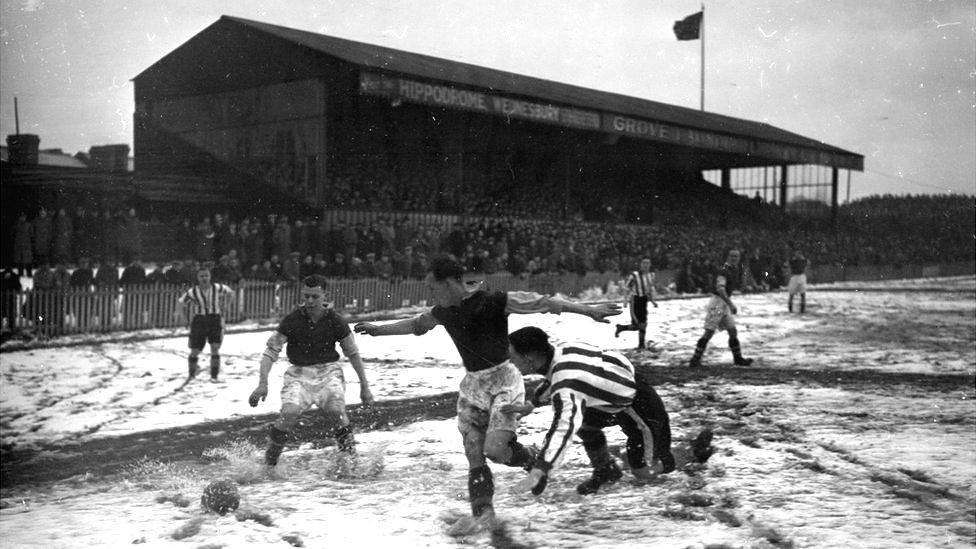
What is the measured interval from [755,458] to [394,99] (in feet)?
57.4

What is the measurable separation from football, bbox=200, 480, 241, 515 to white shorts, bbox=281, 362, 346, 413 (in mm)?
1241

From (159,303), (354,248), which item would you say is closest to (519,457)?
(159,303)

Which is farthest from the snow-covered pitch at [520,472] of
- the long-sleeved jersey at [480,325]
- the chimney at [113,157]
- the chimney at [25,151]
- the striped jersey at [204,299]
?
the chimney at [113,157]

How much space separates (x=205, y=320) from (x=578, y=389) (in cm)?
800

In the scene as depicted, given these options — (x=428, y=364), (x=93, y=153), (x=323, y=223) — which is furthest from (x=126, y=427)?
(x=93, y=153)

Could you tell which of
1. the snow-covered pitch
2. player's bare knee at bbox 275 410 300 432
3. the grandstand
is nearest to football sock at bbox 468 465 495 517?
the snow-covered pitch

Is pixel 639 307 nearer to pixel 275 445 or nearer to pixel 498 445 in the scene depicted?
pixel 275 445

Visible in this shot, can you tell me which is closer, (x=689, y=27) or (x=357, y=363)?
(x=357, y=363)

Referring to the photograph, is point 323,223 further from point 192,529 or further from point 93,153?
point 192,529

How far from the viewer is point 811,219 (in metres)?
45.8

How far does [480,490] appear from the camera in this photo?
5387 millimetres

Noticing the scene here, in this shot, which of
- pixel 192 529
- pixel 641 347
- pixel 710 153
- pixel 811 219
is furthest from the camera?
pixel 811 219

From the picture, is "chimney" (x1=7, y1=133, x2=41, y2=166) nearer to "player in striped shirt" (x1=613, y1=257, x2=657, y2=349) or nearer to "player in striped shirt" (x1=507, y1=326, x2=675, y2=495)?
"player in striped shirt" (x1=613, y1=257, x2=657, y2=349)

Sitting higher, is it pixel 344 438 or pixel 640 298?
pixel 640 298
